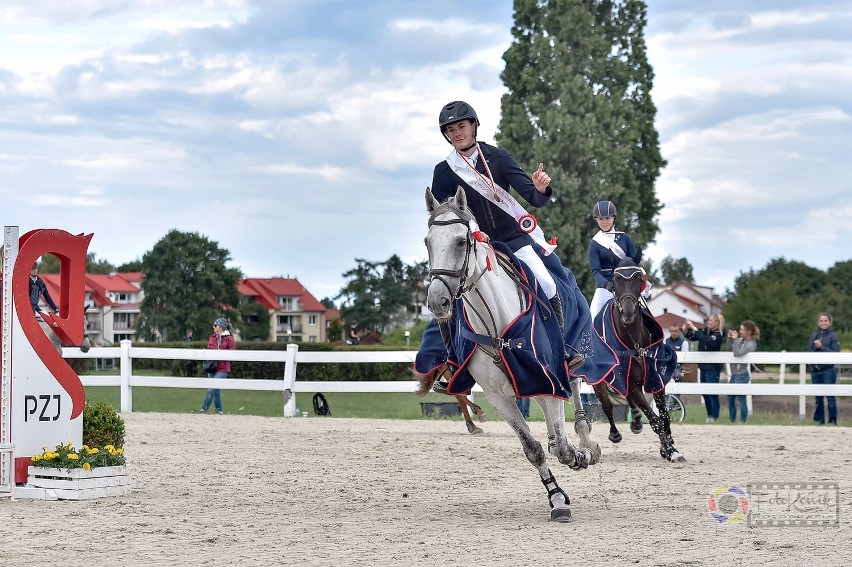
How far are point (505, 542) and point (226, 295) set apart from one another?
80.4m

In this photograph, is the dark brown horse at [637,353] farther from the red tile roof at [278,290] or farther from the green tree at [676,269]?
the green tree at [676,269]

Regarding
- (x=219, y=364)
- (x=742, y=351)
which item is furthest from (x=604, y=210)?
(x=219, y=364)

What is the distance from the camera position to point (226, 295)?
3391 inches

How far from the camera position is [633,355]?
12.4 meters

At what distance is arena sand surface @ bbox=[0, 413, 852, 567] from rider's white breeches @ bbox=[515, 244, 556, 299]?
1785mm

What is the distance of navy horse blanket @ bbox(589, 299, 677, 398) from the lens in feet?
40.7

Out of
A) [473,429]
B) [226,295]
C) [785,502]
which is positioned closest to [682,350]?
[473,429]

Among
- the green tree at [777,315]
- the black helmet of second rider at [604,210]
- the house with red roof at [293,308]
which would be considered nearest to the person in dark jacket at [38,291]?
the black helmet of second rider at [604,210]

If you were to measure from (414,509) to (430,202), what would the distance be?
2.57 m

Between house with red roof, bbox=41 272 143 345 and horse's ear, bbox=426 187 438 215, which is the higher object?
house with red roof, bbox=41 272 143 345

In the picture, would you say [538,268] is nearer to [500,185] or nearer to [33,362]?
[500,185]

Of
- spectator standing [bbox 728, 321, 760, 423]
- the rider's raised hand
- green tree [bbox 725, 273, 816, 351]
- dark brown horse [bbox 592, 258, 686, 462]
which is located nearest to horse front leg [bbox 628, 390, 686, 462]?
dark brown horse [bbox 592, 258, 686, 462]

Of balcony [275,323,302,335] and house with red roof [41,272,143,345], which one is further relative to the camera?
balcony [275,323,302,335]

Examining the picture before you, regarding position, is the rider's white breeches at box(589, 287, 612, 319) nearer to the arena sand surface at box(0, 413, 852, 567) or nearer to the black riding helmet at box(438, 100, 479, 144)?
the arena sand surface at box(0, 413, 852, 567)
